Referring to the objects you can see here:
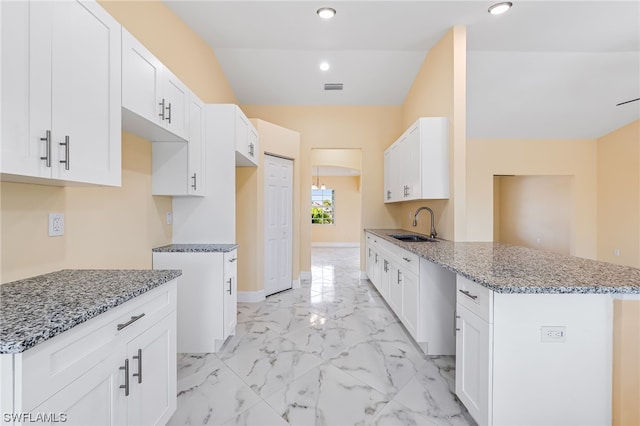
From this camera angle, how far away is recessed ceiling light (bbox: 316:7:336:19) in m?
3.06

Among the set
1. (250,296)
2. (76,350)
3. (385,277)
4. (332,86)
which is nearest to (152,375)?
(76,350)

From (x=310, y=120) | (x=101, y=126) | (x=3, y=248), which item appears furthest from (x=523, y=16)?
(x=3, y=248)

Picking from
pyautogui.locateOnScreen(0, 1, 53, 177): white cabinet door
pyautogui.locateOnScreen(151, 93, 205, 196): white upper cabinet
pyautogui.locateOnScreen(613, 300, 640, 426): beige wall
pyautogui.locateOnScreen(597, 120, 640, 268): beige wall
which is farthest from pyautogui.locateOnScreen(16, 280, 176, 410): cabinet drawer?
pyautogui.locateOnScreen(597, 120, 640, 268): beige wall

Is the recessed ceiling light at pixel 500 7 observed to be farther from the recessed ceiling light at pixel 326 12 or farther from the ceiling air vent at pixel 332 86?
the ceiling air vent at pixel 332 86

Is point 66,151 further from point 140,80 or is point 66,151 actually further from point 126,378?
point 126,378

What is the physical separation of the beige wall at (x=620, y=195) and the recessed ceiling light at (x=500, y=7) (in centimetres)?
448

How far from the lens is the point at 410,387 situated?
2090 millimetres

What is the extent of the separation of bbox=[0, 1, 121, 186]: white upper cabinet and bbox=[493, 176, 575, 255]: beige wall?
26.1 feet

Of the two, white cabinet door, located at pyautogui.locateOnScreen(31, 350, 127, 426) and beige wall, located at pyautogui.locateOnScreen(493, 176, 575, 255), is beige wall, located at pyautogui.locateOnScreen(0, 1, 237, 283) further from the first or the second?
beige wall, located at pyautogui.locateOnScreen(493, 176, 575, 255)

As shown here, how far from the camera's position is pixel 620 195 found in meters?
5.48

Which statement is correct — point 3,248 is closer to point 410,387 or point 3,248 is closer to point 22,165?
point 22,165

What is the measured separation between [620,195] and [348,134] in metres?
5.36

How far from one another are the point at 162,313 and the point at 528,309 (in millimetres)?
1876
